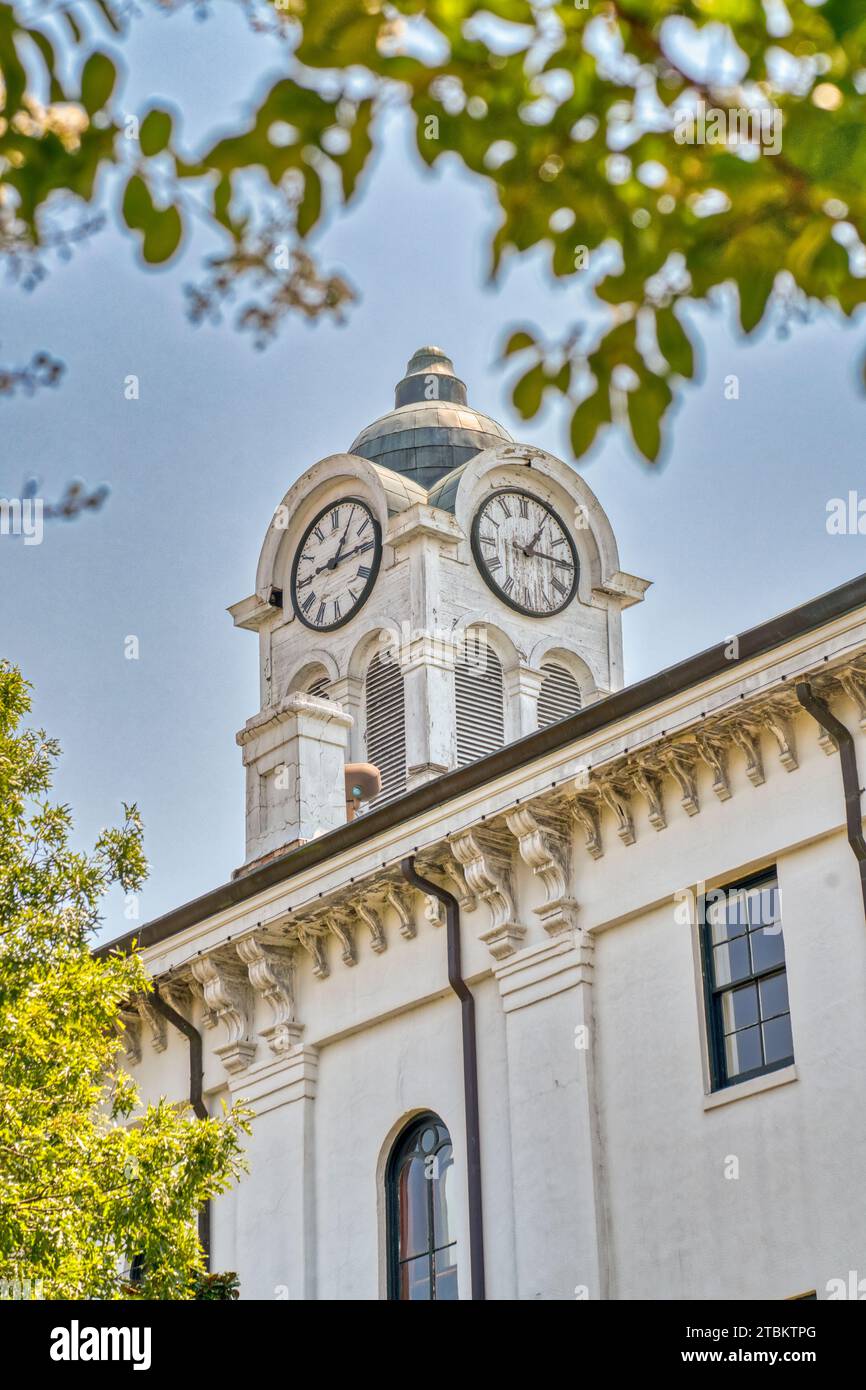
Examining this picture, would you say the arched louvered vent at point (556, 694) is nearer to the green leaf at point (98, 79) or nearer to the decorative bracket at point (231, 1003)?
the decorative bracket at point (231, 1003)

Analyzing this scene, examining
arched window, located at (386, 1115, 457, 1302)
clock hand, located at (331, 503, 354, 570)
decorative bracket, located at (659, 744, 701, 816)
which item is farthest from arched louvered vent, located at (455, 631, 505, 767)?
decorative bracket, located at (659, 744, 701, 816)

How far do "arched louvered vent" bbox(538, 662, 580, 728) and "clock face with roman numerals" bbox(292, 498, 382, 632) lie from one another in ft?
11.9

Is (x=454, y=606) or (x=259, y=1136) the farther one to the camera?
(x=454, y=606)

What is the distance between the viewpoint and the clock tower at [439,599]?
39.7m

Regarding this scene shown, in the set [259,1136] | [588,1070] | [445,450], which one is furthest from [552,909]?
[445,450]

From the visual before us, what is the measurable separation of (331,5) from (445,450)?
39205 mm

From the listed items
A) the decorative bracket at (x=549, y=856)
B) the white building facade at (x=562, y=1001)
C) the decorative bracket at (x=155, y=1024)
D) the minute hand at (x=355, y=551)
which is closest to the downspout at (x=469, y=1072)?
the white building facade at (x=562, y=1001)

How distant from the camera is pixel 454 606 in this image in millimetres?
40375

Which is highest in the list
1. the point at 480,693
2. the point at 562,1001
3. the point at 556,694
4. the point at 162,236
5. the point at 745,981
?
the point at 556,694

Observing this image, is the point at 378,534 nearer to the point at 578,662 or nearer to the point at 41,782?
the point at 578,662

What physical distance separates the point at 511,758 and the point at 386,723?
19.6 metres

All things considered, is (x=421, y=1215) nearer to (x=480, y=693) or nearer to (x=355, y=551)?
(x=480, y=693)

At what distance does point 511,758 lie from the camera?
20.1 meters

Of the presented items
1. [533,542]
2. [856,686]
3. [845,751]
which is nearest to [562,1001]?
[845,751]
